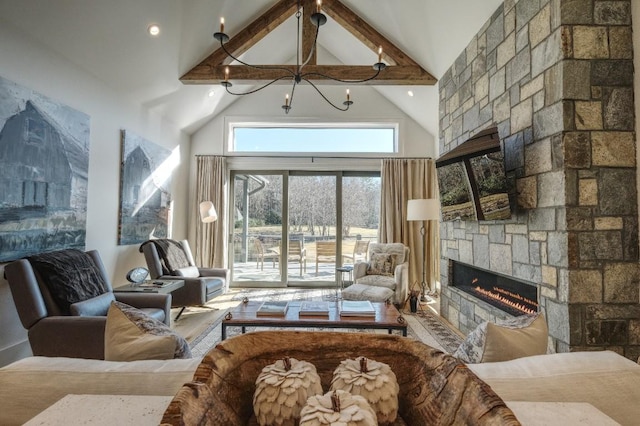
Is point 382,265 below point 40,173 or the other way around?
below

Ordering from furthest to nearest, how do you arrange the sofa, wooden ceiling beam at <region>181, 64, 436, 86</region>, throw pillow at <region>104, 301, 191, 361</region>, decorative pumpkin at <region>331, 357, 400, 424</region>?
1. wooden ceiling beam at <region>181, 64, 436, 86</region>
2. throw pillow at <region>104, 301, 191, 361</region>
3. the sofa
4. decorative pumpkin at <region>331, 357, 400, 424</region>

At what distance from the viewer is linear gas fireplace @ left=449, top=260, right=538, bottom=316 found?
253 cm

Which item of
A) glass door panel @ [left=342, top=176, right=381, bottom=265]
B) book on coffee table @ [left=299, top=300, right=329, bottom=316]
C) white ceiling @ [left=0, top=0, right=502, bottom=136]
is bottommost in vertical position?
book on coffee table @ [left=299, top=300, right=329, bottom=316]

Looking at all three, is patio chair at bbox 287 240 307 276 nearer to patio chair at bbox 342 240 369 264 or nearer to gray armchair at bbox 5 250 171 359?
patio chair at bbox 342 240 369 264

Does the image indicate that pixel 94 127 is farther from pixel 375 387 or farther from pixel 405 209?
pixel 405 209

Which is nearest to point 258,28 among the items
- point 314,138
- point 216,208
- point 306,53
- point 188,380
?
point 306,53

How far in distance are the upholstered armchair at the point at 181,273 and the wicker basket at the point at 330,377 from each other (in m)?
3.38

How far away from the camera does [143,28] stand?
11.1ft

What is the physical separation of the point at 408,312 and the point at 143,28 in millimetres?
4396

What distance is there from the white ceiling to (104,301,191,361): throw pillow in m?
2.87

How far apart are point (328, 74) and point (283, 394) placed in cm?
436

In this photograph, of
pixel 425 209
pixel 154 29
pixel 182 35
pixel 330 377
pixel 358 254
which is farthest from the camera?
pixel 358 254

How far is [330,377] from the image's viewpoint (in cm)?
75

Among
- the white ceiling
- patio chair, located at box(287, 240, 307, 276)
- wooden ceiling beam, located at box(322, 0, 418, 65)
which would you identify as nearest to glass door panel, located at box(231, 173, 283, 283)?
patio chair, located at box(287, 240, 307, 276)
